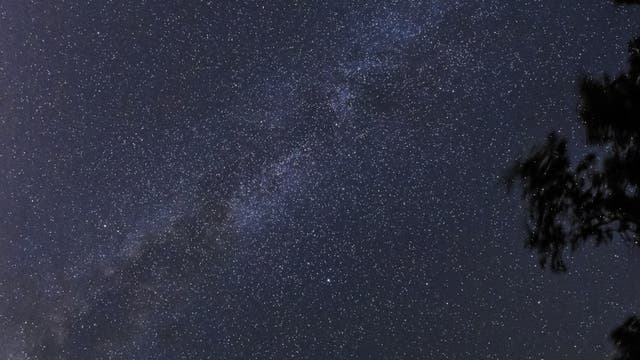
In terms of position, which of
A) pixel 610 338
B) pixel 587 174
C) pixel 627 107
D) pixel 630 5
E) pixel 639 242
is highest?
pixel 630 5

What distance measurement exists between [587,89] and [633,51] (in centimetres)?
51

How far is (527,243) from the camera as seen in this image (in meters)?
6.30

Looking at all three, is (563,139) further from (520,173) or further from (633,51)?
(633,51)

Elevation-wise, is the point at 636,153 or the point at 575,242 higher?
the point at 636,153

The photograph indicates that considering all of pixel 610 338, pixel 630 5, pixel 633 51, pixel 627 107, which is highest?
pixel 630 5

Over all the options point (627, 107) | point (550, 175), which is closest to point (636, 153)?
point (627, 107)

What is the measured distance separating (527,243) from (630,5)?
2.40m

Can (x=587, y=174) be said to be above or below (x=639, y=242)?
above

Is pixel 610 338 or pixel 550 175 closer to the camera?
pixel 610 338

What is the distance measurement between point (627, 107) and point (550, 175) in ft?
3.08

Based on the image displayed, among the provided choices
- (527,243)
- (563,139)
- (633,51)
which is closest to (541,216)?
(527,243)

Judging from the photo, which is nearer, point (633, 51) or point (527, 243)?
point (633, 51)

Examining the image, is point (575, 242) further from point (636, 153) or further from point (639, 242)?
point (636, 153)

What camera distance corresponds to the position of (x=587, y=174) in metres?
Answer: 6.05
